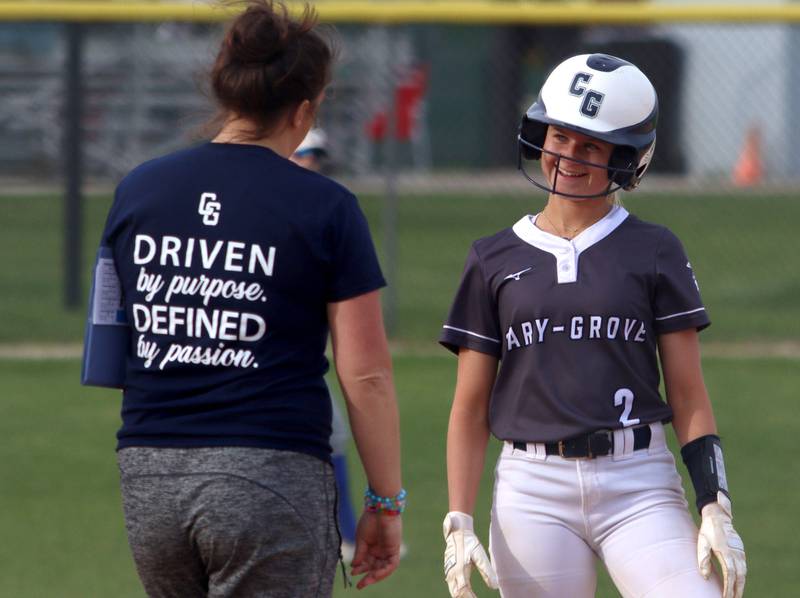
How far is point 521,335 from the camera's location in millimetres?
3576

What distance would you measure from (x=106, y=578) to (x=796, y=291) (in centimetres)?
844

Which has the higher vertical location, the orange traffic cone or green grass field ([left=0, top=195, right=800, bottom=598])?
the orange traffic cone

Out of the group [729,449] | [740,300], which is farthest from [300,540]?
[740,300]

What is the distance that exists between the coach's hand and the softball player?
221 mm

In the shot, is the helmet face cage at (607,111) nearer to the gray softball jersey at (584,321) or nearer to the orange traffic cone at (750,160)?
the gray softball jersey at (584,321)

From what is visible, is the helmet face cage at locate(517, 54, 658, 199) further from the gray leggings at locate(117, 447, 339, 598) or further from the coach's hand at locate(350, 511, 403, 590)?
the gray leggings at locate(117, 447, 339, 598)

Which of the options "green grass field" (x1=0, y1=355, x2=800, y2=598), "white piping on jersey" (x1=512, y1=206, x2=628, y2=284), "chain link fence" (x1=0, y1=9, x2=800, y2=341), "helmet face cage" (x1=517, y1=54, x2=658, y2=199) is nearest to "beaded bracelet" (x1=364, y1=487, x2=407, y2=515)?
"white piping on jersey" (x1=512, y1=206, x2=628, y2=284)

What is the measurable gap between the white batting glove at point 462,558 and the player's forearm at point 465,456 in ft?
0.18

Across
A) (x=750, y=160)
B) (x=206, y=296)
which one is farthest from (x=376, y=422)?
(x=750, y=160)

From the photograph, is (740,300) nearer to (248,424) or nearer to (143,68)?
(143,68)

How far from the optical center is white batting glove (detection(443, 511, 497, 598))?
3.46m

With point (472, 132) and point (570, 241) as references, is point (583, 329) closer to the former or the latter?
point (570, 241)

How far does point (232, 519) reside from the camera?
2979mm

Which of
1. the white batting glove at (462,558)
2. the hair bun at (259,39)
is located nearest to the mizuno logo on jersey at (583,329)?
the white batting glove at (462,558)
